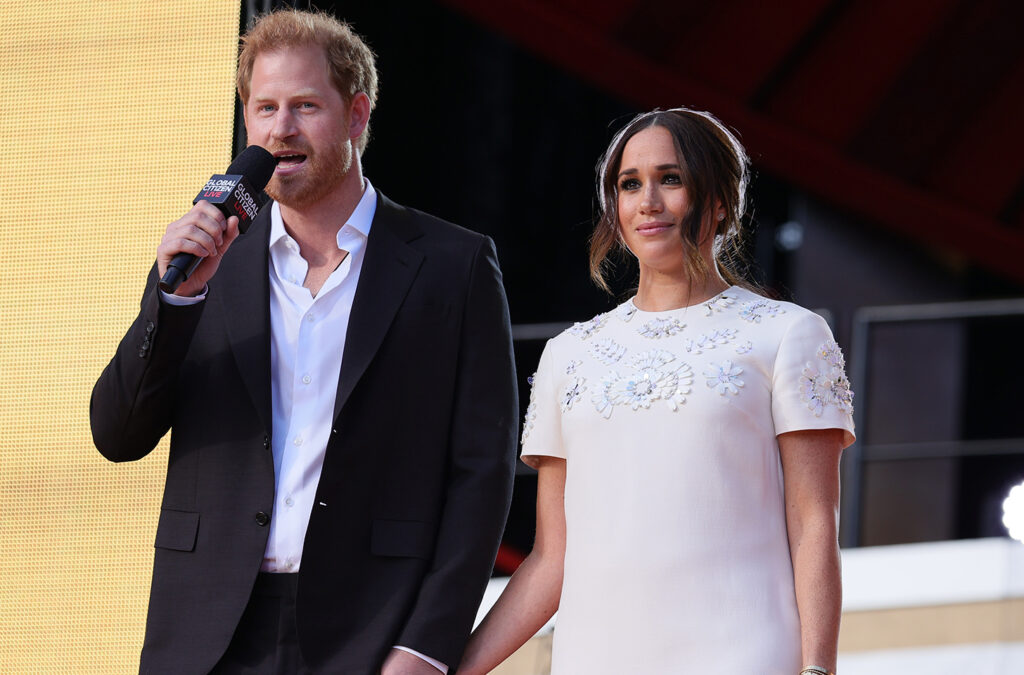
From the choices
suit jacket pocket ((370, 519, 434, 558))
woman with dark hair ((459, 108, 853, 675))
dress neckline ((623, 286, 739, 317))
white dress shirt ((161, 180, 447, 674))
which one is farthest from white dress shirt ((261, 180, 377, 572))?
dress neckline ((623, 286, 739, 317))

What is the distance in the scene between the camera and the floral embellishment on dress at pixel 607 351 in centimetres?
187

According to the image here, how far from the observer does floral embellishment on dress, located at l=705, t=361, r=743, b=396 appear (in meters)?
1.73

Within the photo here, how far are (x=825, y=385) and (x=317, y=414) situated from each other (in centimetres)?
72

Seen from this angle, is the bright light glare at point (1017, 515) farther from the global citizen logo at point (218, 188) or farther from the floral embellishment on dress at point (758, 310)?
the global citizen logo at point (218, 188)

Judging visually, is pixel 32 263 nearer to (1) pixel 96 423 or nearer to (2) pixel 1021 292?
(1) pixel 96 423

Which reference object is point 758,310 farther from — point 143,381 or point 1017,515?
point 1017,515

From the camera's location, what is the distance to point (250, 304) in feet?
6.12

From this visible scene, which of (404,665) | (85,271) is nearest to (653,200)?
(404,665)

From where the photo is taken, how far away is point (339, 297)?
1894 millimetres

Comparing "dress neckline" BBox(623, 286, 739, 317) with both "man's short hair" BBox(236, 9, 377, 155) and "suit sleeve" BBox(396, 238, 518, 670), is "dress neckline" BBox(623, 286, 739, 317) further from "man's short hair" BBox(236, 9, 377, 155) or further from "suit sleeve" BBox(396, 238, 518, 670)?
"man's short hair" BBox(236, 9, 377, 155)

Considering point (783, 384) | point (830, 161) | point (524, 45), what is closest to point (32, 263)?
point (783, 384)

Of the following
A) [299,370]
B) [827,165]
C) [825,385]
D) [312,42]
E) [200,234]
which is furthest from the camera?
[827,165]

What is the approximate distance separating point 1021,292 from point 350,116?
215 inches

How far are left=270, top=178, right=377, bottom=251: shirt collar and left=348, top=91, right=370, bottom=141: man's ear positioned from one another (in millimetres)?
103
